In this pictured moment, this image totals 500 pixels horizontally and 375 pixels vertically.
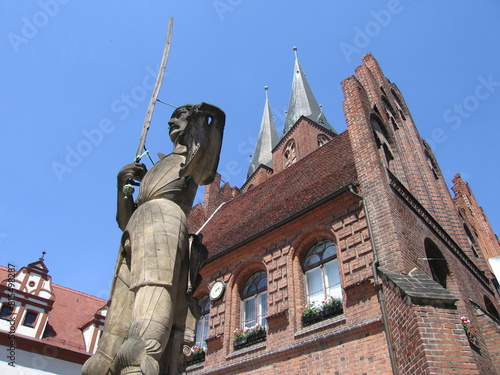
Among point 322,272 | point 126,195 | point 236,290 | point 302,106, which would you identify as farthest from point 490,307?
point 302,106

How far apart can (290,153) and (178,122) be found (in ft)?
110

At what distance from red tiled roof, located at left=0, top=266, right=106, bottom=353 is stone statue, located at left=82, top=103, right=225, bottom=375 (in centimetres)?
1391

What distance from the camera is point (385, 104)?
58.5ft

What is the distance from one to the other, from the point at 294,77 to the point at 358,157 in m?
38.0

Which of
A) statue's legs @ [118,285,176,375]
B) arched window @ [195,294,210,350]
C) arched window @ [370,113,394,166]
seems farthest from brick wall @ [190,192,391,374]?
statue's legs @ [118,285,176,375]

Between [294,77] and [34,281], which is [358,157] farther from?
[294,77]

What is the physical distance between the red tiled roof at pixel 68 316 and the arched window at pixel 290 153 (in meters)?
20.9

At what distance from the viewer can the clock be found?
13021 mm

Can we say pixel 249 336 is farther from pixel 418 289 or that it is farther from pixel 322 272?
pixel 418 289

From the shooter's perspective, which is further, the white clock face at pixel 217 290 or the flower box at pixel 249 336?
the white clock face at pixel 217 290

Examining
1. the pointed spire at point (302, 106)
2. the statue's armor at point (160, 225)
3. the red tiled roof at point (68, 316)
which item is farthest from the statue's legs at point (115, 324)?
the pointed spire at point (302, 106)

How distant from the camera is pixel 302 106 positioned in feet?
138

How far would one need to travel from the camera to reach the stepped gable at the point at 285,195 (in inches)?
500

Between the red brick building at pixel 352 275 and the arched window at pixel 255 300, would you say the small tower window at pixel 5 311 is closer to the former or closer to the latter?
the red brick building at pixel 352 275
